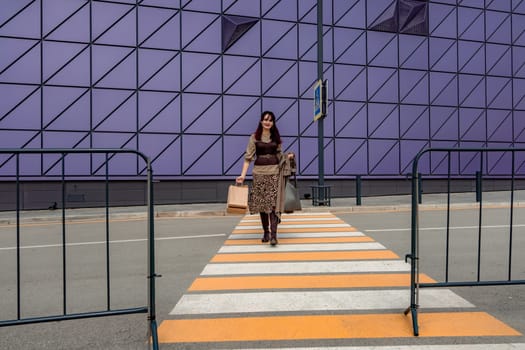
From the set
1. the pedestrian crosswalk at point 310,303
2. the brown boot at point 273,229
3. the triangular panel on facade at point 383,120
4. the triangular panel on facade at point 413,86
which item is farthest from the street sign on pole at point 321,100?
the triangular panel on facade at point 413,86

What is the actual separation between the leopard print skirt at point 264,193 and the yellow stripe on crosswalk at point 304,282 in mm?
1607

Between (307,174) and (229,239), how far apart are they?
9856 millimetres

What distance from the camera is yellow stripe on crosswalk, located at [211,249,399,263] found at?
15.5ft

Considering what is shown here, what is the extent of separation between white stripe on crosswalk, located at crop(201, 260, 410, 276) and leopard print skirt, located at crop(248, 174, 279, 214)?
43.1 inches

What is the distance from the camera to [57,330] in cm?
264

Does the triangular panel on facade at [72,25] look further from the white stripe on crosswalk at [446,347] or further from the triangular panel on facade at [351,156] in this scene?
the white stripe on crosswalk at [446,347]

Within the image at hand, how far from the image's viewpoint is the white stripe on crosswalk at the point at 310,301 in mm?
2984

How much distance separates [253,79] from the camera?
15289mm

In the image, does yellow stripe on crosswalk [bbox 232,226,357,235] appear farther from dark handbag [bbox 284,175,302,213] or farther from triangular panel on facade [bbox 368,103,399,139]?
triangular panel on facade [bbox 368,103,399,139]

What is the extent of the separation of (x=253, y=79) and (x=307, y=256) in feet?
38.9

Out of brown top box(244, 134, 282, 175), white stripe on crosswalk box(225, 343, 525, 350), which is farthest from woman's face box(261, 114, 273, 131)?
white stripe on crosswalk box(225, 343, 525, 350)

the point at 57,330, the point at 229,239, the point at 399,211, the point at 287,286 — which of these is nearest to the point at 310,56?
the point at 399,211

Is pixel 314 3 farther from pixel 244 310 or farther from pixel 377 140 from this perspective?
pixel 244 310

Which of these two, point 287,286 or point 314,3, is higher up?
point 314,3
